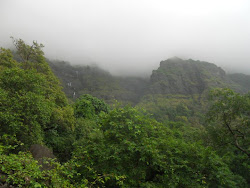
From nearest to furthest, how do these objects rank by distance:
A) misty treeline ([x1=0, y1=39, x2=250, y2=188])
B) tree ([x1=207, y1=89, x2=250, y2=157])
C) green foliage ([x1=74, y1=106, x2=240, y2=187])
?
misty treeline ([x1=0, y1=39, x2=250, y2=188]) < green foliage ([x1=74, y1=106, x2=240, y2=187]) < tree ([x1=207, y1=89, x2=250, y2=157])

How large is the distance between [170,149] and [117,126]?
11.8 ft

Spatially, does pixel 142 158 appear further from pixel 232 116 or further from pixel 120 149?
pixel 232 116

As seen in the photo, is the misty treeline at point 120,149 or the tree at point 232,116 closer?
the misty treeline at point 120,149

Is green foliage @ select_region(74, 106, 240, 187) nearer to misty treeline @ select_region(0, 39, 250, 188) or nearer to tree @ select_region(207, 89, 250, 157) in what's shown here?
misty treeline @ select_region(0, 39, 250, 188)

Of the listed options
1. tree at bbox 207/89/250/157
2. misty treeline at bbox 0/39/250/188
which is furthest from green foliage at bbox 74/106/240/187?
tree at bbox 207/89/250/157

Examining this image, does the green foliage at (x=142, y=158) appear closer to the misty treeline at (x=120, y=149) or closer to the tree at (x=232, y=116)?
the misty treeline at (x=120, y=149)

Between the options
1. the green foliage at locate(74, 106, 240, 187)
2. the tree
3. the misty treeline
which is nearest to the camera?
the misty treeline

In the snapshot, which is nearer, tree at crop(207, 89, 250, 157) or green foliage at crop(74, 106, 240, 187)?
green foliage at crop(74, 106, 240, 187)

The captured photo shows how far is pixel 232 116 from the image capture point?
15.1 metres

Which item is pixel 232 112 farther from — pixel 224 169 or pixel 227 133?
pixel 224 169

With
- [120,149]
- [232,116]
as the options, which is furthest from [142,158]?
[232,116]

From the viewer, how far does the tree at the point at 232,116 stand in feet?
48.2

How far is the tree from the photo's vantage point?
14.7 m

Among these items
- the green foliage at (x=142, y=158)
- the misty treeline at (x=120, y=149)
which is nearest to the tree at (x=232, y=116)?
the misty treeline at (x=120, y=149)
